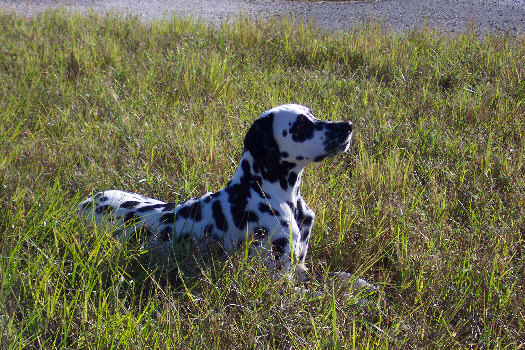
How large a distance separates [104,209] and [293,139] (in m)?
1.24

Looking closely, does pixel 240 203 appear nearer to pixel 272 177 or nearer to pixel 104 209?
pixel 272 177

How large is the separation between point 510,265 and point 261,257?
144cm

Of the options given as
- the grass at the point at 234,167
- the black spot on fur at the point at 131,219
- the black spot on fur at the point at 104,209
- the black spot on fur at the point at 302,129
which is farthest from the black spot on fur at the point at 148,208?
the black spot on fur at the point at 302,129

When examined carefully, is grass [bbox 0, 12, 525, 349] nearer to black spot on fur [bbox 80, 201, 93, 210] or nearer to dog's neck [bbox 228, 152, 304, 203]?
black spot on fur [bbox 80, 201, 93, 210]

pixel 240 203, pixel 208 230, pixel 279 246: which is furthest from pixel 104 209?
pixel 279 246

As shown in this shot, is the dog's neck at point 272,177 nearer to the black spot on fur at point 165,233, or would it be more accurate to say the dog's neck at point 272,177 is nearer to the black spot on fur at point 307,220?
the black spot on fur at point 307,220

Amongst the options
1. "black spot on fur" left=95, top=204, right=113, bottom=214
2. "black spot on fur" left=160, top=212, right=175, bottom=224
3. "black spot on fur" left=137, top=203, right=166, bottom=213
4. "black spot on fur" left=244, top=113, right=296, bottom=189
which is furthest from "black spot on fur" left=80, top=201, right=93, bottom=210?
"black spot on fur" left=244, top=113, right=296, bottom=189

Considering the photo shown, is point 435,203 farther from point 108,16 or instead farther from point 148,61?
point 108,16

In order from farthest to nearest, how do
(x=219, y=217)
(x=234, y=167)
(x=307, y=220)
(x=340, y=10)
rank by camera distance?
(x=340, y=10), (x=234, y=167), (x=307, y=220), (x=219, y=217)

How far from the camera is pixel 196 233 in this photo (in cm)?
296

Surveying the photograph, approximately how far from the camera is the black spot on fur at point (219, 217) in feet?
9.60

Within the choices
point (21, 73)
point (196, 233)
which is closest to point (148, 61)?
point (21, 73)

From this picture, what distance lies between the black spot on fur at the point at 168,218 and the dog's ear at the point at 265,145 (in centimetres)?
60

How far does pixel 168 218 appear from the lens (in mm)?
3027
